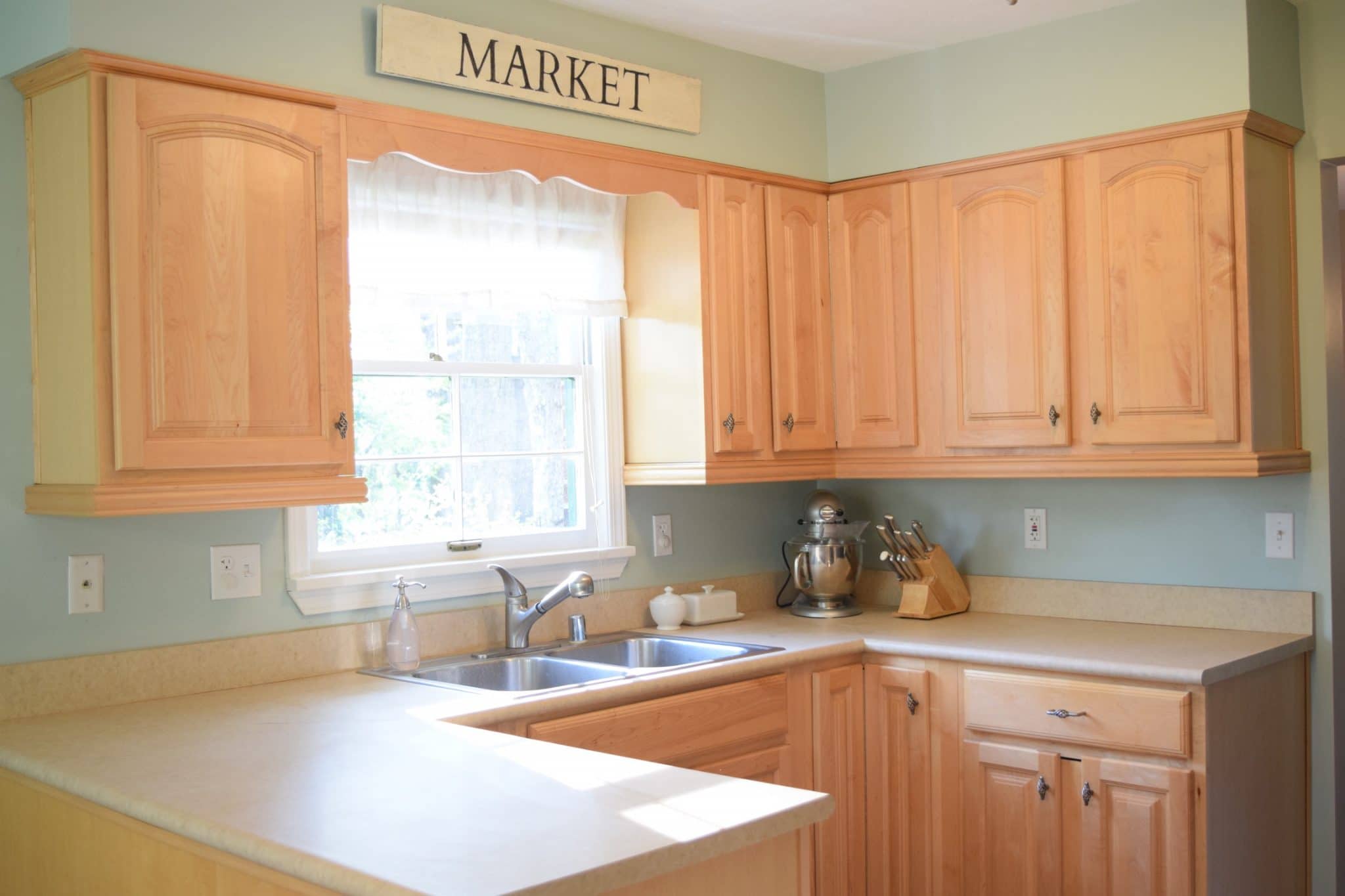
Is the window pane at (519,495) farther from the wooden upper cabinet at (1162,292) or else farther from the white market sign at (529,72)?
the wooden upper cabinet at (1162,292)

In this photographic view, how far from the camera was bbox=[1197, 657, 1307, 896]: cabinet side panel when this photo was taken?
8.99 feet

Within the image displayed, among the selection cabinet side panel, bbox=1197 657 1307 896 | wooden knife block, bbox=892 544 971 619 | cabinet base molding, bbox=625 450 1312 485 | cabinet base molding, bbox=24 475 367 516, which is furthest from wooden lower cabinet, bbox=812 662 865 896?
cabinet base molding, bbox=24 475 367 516

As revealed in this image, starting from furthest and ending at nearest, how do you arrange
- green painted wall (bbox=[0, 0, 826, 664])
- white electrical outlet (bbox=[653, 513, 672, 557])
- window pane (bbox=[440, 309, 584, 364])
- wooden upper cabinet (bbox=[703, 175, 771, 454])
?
1. white electrical outlet (bbox=[653, 513, 672, 557])
2. wooden upper cabinet (bbox=[703, 175, 771, 454])
3. window pane (bbox=[440, 309, 584, 364])
4. green painted wall (bbox=[0, 0, 826, 664])

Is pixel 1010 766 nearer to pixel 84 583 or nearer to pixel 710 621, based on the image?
pixel 710 621

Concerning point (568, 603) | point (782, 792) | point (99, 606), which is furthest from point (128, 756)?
point (568, 603)

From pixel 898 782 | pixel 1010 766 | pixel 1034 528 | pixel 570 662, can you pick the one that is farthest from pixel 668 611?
pixel 1034 528

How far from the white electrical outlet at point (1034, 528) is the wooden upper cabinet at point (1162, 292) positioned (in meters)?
0.45

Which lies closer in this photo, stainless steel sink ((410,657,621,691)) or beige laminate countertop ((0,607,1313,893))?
beige laminate countertop ((0,607,1313,893))

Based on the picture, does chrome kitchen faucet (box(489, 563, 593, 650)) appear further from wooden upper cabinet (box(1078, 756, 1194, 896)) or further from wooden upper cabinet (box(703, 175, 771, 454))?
wooden upper cabinet (box(1078, 756, 1194, 896))

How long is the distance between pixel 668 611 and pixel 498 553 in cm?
51

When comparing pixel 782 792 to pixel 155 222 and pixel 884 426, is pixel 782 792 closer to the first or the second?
pixel 155 222

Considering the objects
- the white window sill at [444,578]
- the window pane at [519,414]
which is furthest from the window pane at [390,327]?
the white window sill at [444,578]

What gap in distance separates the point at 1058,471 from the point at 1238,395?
0.49 metres

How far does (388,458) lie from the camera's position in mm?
3096
